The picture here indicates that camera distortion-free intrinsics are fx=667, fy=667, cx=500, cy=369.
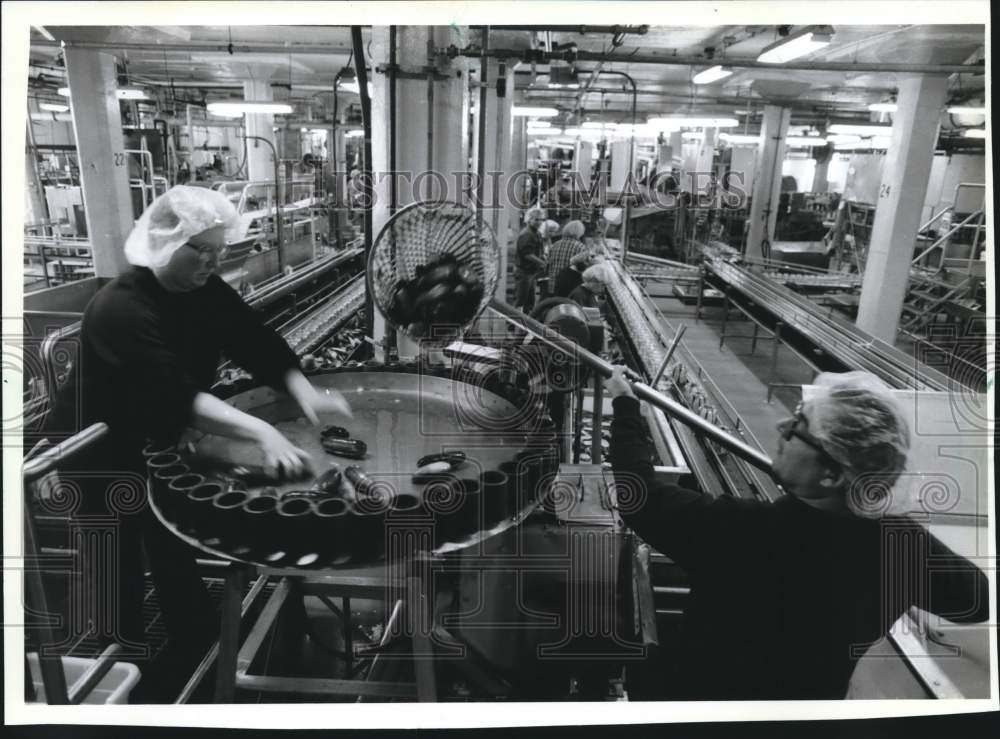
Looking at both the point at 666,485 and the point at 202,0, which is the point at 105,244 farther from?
the point at 666,485

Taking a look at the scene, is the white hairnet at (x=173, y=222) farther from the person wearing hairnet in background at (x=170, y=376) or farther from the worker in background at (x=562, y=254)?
the worker in background at (x=562, y=254)

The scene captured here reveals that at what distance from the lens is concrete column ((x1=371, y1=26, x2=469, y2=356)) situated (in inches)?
76.9

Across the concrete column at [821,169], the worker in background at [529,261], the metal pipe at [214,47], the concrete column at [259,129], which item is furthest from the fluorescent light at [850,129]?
the concrete column at [259,129]

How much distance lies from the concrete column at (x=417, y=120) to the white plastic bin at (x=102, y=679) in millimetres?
1225

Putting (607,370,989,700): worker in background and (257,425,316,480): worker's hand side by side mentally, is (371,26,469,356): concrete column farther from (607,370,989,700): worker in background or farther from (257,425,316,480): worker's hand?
(607,370,989,700): worker in background

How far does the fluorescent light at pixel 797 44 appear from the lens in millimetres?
2830

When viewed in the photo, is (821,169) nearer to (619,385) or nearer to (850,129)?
(850,129)

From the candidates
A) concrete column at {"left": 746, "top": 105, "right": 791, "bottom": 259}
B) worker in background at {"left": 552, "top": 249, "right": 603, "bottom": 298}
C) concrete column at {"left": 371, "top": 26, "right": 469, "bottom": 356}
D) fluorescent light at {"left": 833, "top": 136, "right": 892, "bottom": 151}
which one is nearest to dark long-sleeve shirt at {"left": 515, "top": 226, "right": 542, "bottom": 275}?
worker in background at {"left": 552, "top": 249, "right": 603, "bottom": 298}

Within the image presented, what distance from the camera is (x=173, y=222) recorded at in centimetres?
126

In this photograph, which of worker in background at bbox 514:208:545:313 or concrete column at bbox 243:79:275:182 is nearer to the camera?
worker in background at bbox 514:208:545:313

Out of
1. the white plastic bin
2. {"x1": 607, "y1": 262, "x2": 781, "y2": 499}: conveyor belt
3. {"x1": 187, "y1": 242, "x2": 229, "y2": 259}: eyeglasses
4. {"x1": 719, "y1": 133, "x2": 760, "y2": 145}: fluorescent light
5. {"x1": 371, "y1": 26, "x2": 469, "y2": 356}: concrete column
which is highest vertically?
{"x1": 719, "y1": 133, "x2": 760, "y2": 145}: fluorescent light

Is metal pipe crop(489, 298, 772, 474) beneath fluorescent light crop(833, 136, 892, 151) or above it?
beneath

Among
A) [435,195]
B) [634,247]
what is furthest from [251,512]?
[634,247]

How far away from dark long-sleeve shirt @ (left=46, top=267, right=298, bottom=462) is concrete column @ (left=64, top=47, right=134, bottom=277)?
3353 millimetres
